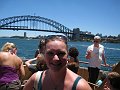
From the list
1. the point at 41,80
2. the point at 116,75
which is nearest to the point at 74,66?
the point at 116,75

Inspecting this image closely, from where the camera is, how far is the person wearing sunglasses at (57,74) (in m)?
1.79

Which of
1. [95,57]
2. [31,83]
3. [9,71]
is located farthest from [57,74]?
[95,57]

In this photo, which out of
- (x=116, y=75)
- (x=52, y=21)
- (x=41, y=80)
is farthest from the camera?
(x=52, y=21)

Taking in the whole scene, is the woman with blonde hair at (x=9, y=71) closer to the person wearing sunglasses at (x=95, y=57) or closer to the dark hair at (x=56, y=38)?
the dark hair at (x=56, y=38)

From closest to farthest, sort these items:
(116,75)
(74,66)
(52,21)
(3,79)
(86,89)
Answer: (86,89)
(116,75)
(3,79)
(74,66)
(52,21)

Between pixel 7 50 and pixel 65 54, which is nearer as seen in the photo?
pixel 65 54

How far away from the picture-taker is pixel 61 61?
179 centimetres

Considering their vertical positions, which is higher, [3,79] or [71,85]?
[71,85]

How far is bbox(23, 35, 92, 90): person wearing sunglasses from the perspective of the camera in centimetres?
179

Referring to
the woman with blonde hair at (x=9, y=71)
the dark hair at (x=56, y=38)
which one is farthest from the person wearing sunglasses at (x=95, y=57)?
the dark hair at (x=56, y=38)

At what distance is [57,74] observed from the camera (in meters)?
1.84

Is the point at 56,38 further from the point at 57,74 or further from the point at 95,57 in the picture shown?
the point at 95,57

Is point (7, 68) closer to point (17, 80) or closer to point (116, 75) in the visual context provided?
point (17, 80)

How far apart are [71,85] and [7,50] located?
2.45 metres
